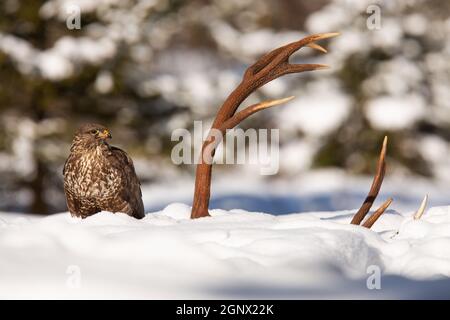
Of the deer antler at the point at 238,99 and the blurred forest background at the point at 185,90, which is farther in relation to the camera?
the blurred forest background at the point at 185,90

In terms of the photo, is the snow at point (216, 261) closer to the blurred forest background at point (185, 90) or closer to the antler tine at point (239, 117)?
the antler tine at point (239, 117)

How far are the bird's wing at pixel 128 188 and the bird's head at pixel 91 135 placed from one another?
11 centimetres

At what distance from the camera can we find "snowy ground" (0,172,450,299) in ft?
11.4

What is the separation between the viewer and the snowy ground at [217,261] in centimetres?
346

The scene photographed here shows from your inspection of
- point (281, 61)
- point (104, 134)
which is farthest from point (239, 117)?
point (104, 134)

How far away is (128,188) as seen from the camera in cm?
544

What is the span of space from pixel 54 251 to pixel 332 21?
1433cm

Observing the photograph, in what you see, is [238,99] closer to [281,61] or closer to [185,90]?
[281,61]

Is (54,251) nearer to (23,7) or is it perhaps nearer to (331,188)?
(23,7)

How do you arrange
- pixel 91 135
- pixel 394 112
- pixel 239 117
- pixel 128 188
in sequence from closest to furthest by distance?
pixel 239 117, pixel 128 188, pixel 91 135, pixel 394 112

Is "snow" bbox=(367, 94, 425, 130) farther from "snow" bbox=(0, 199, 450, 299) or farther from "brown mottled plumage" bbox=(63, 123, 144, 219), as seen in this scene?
"snow" bbox=(0, 199, 450, 299)

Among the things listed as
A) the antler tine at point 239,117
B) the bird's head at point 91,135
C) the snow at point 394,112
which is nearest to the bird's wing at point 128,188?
the bird's head at point 91,135

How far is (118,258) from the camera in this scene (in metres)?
3.75
